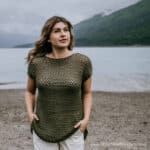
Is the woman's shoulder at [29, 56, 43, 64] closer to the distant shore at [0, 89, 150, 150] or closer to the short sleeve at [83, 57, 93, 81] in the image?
the short sleeve at [83, 57, 93, 81]

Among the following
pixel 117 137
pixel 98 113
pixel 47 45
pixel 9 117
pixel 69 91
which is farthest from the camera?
pixel 98 113

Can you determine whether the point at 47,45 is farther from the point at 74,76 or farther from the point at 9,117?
the point at 9,117

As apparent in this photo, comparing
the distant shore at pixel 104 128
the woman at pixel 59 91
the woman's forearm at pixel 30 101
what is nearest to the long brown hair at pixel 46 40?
the woman at pixel 59 91

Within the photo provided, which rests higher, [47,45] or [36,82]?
[47,45]

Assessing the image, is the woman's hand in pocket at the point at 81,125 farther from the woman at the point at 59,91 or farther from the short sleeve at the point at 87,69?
the short sleeve at the point at 87,69

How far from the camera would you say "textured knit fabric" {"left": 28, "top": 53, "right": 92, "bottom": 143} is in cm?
392

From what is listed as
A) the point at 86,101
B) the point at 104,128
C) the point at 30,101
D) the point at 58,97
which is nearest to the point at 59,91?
the point at 58,97

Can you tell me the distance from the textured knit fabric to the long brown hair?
0.51 feet

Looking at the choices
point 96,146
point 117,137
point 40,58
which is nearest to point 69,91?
point 40,58

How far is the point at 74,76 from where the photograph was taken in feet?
13.0

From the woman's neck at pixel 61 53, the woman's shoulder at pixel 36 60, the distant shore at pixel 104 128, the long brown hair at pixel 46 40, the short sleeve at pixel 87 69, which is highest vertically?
the long brown hair at pixel 46 40

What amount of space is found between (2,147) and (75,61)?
239 inches

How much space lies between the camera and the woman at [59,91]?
3926mm

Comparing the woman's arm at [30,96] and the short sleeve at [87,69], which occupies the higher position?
the short sleeve at [87,69]
